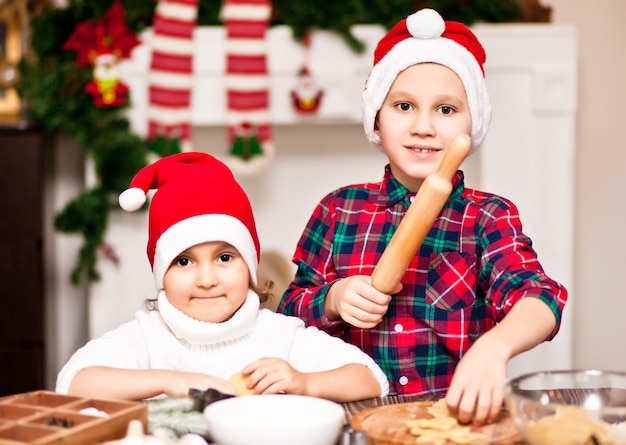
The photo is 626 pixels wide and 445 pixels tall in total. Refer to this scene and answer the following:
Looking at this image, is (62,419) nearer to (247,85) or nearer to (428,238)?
(428,238)

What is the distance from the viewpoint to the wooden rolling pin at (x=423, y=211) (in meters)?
0.90

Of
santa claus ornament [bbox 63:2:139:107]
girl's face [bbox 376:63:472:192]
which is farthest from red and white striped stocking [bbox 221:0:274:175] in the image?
girl's face [bbox 376:63:472:192]

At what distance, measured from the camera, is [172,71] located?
2.53 m

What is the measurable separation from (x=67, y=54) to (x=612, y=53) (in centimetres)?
181

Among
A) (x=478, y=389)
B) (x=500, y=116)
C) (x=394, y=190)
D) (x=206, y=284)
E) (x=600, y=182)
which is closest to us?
(x=478, y=389)

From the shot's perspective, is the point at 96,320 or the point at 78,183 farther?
the point at 78,183

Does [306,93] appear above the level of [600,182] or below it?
above

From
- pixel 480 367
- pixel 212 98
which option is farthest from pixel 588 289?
pixel 480 367

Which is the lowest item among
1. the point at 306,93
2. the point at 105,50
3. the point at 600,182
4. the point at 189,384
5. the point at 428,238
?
the point at 189,384

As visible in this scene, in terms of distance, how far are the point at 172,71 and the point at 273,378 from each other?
5.78 ft

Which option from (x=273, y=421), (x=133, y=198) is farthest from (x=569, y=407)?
(x=133, y=198)

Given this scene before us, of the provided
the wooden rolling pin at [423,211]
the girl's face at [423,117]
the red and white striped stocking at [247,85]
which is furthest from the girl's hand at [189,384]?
the red and white striped stocking at [247,85]

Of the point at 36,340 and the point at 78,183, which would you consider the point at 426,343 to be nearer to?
the point at 36,340

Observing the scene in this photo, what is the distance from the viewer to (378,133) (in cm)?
131
